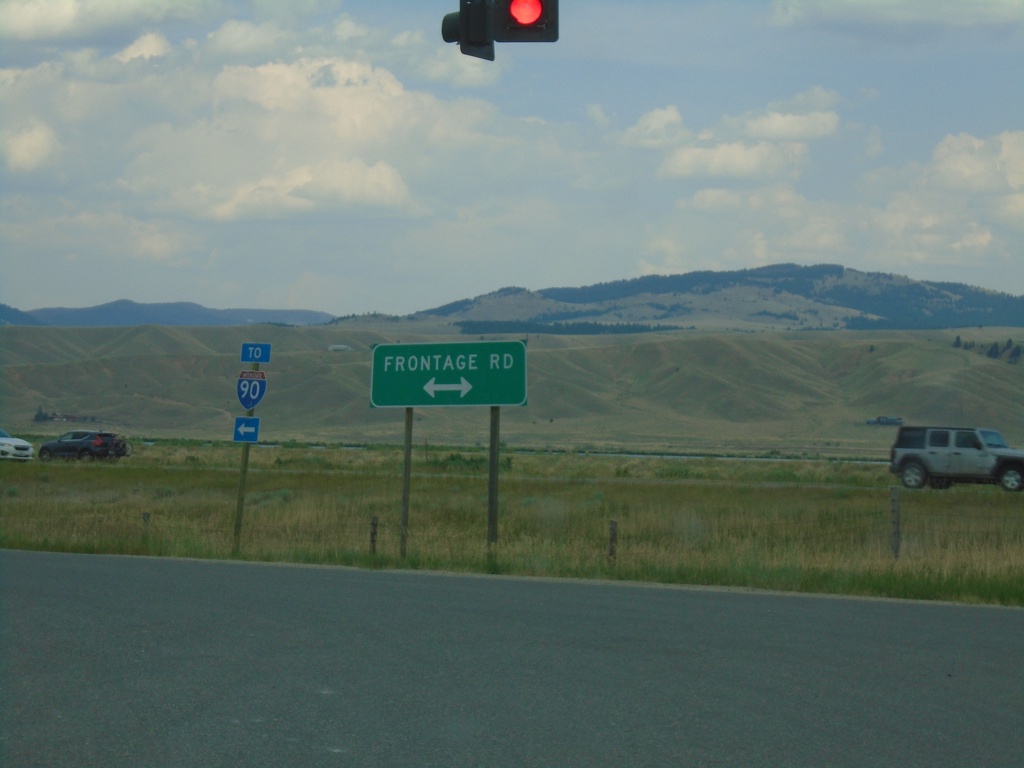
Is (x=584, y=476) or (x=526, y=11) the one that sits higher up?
(x=526, y=11)

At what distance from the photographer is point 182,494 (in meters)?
37.2

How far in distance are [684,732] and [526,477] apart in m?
37.4

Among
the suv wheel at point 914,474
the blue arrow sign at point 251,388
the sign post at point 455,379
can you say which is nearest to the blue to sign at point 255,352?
the blue arrow sign at point 251,388

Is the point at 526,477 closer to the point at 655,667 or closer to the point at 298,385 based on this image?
the point at 655,667

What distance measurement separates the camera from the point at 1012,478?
108 feet

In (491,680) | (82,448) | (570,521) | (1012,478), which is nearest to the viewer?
Result: (491,680)

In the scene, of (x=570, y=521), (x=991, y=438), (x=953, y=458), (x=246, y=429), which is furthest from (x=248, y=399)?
(x=991, y=438)

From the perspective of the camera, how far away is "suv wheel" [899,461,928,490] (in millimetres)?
34094

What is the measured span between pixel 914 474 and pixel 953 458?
1.23 m

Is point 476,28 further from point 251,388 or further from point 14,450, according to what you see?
point 14,450

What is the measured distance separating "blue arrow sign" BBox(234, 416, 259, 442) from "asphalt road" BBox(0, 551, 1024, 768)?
23.3 feet

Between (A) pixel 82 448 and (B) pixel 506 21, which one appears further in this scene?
(A) pixel 82 448

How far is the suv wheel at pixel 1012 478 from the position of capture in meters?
33.0

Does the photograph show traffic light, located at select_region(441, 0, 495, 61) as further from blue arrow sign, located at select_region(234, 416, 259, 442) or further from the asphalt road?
blue arrow sign, located at select_region(234, 416, 259, 442)
